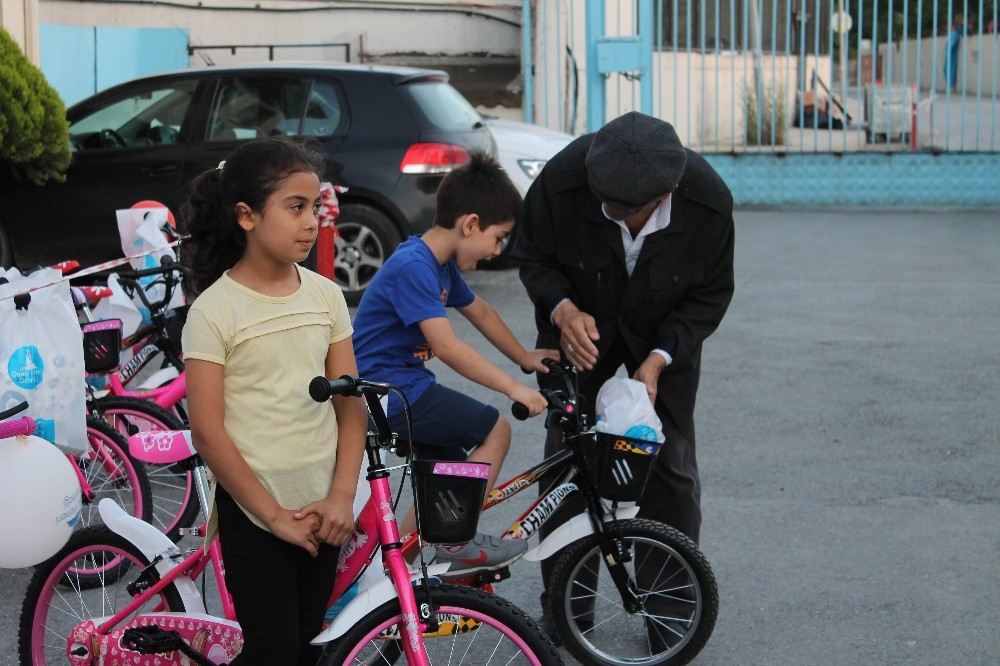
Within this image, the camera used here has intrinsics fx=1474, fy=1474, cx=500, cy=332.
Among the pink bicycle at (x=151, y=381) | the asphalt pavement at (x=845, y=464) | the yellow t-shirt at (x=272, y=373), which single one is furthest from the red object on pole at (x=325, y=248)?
the yellow t-shirt at (x=272, y=373)

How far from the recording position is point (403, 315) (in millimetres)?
4129

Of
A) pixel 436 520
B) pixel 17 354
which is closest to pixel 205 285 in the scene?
pixel 436 520

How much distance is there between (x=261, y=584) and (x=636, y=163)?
1.56 metres

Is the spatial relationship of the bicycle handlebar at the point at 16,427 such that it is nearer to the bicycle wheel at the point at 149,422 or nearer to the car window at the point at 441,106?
the bicycle wheel at the point at 149,422

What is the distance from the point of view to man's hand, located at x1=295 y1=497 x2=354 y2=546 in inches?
131

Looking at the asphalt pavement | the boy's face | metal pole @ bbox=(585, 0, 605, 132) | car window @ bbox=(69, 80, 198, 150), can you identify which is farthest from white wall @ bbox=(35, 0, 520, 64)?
the boy's face

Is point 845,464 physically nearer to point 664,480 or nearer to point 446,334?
point 664,480

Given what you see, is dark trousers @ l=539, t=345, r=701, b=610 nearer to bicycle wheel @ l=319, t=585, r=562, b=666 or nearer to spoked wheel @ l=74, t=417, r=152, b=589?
bicycle wheel @ l=319, t=585, r=562, b=666

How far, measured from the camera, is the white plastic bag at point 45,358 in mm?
4531

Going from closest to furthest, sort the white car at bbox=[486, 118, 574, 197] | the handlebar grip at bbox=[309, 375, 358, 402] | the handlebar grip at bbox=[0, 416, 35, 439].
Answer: the handlebar grip at bbox=[309, 375, 358, 402] → the handlebar grip at bbox=[0, 416, 35, 439] → the white car at bbox=[486, 118, 574, 197]

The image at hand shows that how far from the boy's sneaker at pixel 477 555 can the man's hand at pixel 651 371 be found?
0.62 meters

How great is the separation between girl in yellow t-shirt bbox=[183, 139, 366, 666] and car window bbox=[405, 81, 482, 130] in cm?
691

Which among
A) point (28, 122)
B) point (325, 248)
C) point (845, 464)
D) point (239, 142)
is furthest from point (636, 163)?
point (239, 142)

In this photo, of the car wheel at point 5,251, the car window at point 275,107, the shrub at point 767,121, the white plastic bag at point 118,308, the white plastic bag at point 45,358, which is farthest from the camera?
the shrub at point 767,121
